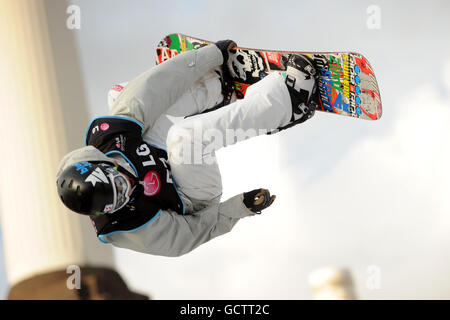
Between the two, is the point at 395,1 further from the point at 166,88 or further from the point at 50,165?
the point at 50,165

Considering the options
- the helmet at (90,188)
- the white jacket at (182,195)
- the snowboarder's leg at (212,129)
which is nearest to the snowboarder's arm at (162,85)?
the white jacket at (182,195)

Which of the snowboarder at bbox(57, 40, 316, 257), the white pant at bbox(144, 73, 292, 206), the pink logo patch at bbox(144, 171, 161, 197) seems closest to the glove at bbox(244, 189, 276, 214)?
the snowboarder at bbox(57, 40, 316, 257)

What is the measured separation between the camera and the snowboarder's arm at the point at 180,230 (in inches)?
42.5

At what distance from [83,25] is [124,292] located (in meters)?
1.33

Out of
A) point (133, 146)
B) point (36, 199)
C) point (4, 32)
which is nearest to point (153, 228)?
point (133, 146)

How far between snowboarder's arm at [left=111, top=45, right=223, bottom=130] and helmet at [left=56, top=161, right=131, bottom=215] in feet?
0.82

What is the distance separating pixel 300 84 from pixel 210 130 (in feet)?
0.98

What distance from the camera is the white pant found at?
1052 mm

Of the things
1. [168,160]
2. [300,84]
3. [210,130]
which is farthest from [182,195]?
[300,84]

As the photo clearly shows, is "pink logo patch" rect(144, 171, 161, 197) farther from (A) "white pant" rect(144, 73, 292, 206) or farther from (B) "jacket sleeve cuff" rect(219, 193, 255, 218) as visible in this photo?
(B) "jacket sleeve cuff" rect(219, 193, 255, 218)

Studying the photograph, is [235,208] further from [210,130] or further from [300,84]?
[300,84]

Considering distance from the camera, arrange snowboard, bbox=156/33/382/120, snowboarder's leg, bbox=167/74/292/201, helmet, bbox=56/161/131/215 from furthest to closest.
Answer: snowboard, bbox=156/33/382/120, snowboarder's leg, bbox=167/74/292/201, helmet, bbox=56/161/131/215

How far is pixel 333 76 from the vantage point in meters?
1.21

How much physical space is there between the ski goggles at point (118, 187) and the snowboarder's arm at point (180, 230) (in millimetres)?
111
